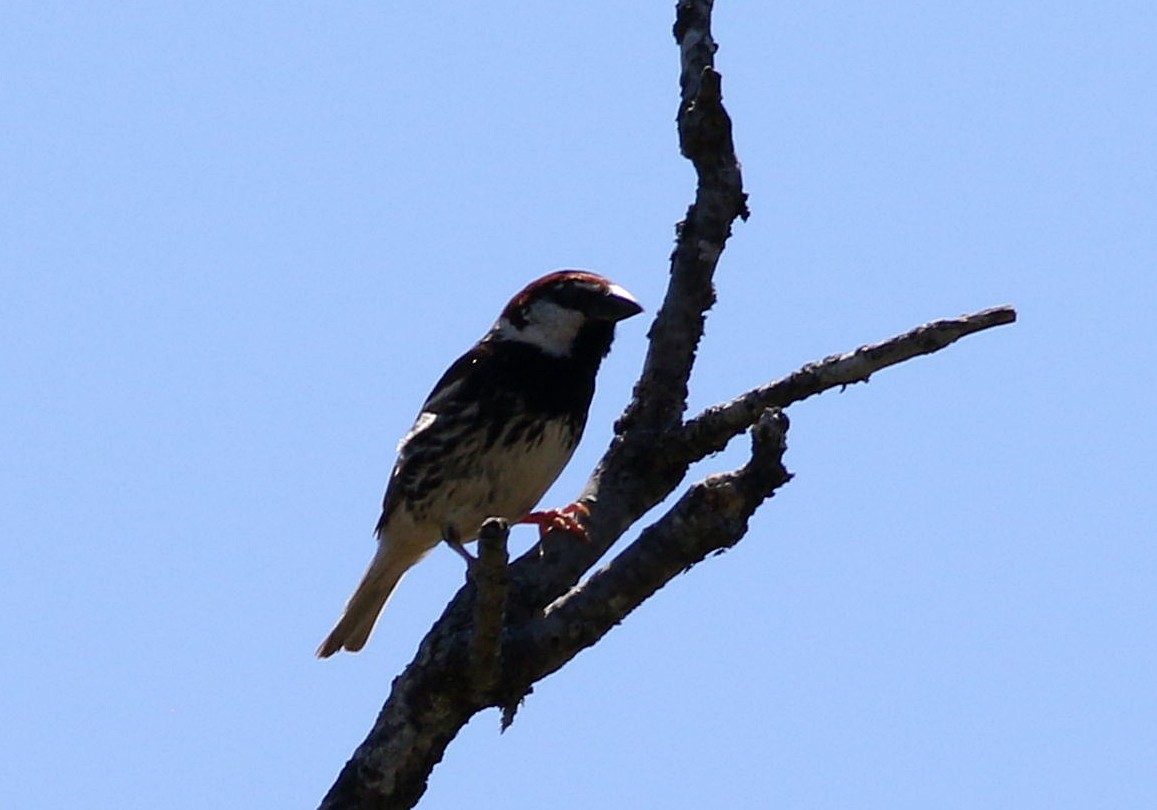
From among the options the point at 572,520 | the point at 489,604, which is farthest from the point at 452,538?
the point at 489,604

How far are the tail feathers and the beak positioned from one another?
4.21 ft

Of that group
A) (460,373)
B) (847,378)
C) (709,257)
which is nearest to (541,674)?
(847,378)

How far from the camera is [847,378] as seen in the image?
432cm

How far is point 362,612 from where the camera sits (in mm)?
6879

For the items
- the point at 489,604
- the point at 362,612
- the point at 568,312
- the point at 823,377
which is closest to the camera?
the point at 489,604

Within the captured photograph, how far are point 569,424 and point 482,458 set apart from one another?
1.21ft

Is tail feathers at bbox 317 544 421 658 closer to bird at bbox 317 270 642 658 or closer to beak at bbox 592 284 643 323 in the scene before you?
bird at bbox 317 270 642 658

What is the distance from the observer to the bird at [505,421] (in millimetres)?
6148

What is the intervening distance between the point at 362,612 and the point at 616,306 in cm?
167

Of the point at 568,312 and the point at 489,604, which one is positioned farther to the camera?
the point at 568,312

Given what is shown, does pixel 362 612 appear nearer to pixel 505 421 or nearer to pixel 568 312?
pixel 505 421

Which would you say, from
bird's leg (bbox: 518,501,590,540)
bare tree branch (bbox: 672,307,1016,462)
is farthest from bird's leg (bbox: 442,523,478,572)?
bare tree branch (bbox: 672,307,1016,462)

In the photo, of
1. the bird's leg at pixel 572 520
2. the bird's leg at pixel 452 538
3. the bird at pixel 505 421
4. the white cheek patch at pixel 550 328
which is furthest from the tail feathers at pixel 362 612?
the bird's leg at pixel 572 520

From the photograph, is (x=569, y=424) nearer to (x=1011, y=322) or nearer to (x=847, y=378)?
(x=847, y=378)
